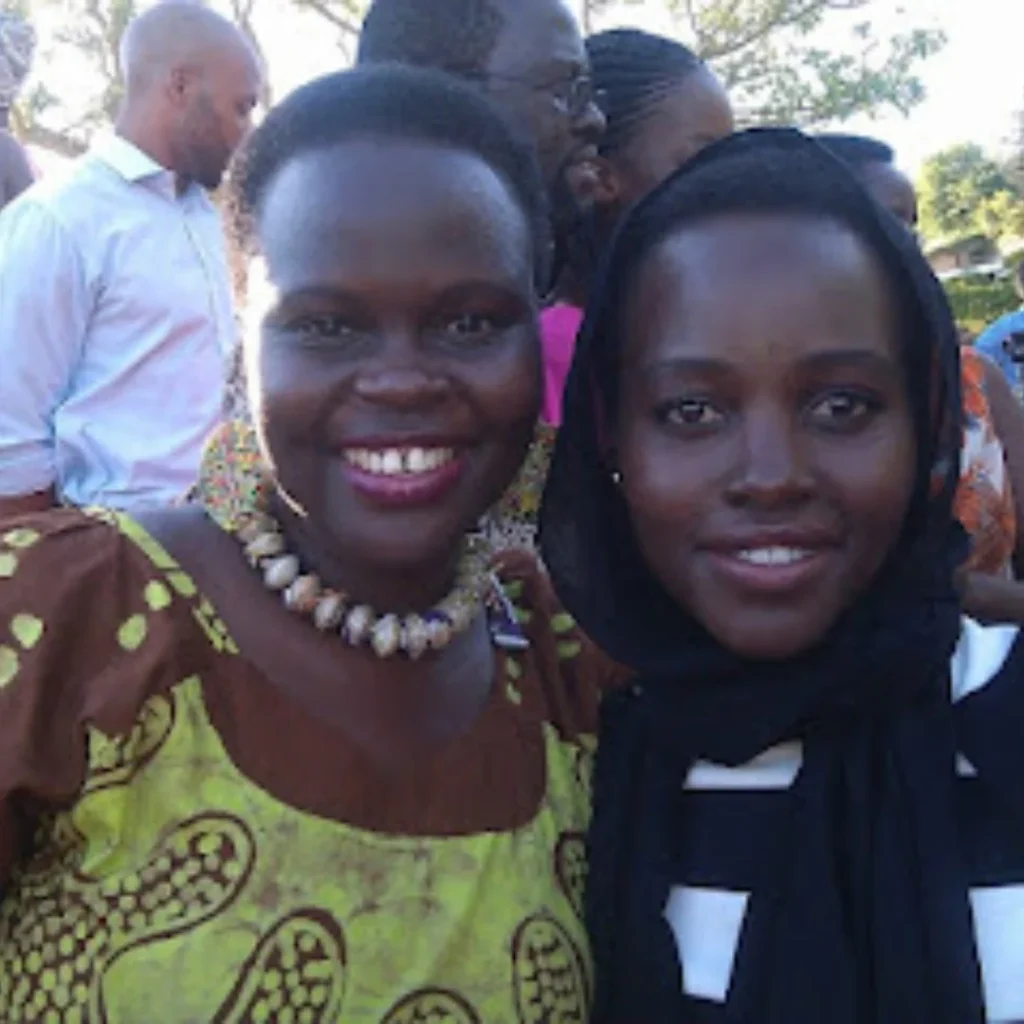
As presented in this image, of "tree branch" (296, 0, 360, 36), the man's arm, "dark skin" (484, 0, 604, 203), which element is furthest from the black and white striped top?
"tree branch" (296, 0, 360, 36)

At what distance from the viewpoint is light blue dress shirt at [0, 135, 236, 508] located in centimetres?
348

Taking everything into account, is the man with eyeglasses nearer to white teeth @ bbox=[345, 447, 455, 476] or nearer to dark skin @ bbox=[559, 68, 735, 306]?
dark skin @ bbox=[559, 68, 735, 306]

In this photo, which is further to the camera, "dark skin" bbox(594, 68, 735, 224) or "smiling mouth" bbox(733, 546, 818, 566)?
"dark skin" bbox(594, 68, 735, 224)

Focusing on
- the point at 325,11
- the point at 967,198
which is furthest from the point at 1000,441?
the point at 967,198

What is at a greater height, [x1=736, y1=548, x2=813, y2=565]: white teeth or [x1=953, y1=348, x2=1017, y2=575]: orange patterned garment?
[x1=953, y1=348, x2=1017, y2=575]: orange patterned garment

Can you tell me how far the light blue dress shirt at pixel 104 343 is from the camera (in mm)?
3480

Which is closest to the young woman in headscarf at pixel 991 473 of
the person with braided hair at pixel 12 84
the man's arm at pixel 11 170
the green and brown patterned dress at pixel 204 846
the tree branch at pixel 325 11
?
the green and brown patterned dress at pixel 204 846

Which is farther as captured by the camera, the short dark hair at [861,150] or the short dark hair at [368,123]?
the short dark hair at [861,150]

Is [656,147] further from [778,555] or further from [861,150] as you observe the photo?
[778,555]

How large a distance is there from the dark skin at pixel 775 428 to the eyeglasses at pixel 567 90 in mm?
980

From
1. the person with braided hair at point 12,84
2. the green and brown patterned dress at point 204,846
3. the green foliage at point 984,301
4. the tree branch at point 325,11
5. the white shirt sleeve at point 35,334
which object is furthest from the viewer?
the green foliage at point 984,301

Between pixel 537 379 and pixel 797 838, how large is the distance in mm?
585

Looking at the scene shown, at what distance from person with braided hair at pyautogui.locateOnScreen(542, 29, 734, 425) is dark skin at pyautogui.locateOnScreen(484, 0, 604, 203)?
149 mm

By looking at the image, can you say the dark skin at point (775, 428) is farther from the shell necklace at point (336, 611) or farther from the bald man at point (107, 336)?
the bald man at point (107, 336)
